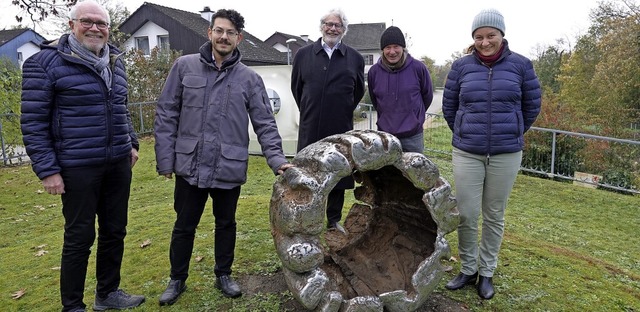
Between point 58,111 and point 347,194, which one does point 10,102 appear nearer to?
point 347,194

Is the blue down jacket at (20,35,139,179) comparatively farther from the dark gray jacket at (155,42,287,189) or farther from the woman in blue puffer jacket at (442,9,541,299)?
the woman in blue puffer jacket at (442,9,541,299)

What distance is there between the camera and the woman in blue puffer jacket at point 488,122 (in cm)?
338

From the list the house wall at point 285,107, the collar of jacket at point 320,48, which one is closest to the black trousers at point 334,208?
the collar of jacket at point 320,48

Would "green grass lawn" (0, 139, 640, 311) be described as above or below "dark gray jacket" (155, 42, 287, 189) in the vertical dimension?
below

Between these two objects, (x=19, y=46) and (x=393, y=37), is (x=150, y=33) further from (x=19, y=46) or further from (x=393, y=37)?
(x=393, y=37)

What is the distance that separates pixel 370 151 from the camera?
293cm

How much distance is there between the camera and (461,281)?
148 inches

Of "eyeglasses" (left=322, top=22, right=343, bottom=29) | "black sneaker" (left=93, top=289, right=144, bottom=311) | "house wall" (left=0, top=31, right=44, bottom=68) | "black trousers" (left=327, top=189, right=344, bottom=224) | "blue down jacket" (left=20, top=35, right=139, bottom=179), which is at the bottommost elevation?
"black sneaker" (left=93, top=289, right=144, bottom=311)

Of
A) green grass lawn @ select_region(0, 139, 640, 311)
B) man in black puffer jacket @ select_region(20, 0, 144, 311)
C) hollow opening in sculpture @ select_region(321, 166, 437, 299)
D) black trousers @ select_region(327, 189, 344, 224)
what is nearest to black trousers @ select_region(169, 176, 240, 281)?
green grass lawn @ select_region(0, 139, 640, 311)

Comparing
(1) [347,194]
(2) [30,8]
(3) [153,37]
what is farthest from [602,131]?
(3) [153,37]

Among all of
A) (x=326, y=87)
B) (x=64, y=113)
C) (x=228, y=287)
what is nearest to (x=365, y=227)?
(x=228, y=287)

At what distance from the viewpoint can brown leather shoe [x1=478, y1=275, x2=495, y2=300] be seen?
3621 millimetres

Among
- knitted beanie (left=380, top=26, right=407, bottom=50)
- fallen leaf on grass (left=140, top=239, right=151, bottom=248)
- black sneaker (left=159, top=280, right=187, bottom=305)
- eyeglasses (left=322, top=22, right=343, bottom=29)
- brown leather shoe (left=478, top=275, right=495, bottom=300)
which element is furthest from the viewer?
fallen leaf on grass (left=140, top=239, right=151, bottom=248)

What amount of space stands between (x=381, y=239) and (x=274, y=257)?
1.06 m
